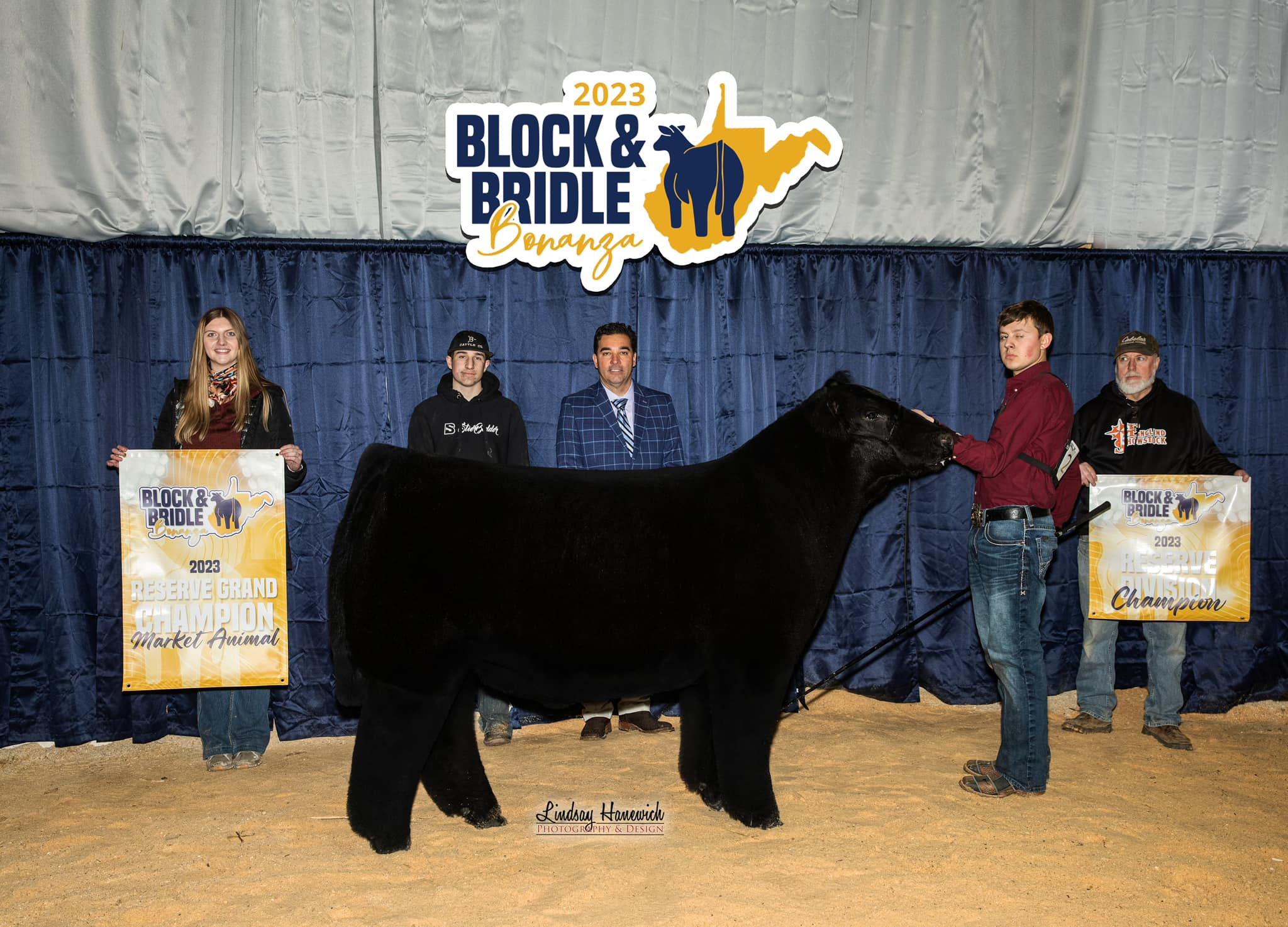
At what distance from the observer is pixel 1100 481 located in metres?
4.64

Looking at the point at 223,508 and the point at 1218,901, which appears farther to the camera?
the point at 223,508

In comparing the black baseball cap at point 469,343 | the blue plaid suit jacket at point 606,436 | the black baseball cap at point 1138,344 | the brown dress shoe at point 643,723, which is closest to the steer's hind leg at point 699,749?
the brown dress shoe at point 643,723

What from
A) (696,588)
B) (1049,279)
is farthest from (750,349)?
(696,588)

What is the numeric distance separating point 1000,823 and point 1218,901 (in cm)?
79

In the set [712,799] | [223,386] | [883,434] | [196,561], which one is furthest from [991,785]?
[223,386]

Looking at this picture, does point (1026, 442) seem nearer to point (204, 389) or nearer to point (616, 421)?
point (616, 421)

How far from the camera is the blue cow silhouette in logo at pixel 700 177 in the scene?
5.12m

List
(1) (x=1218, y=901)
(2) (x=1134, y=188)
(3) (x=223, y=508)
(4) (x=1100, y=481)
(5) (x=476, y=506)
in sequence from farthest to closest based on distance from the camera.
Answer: (2) (x=1134, y=188), (4) (x=1100, y=481), (3) (x=223, y=508), (5) (x=476, y=506), (1) (x=1218, y=901)

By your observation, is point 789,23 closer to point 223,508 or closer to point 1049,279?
point 1049,279

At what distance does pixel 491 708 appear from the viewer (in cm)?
482

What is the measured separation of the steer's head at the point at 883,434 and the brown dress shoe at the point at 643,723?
2197 millimetres

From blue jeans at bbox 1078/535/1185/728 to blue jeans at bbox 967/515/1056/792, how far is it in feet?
4.18

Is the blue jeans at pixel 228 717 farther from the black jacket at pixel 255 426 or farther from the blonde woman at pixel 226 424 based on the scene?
the black jacket at pixel 255 426

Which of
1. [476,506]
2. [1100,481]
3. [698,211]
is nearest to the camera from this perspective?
[476,506]
